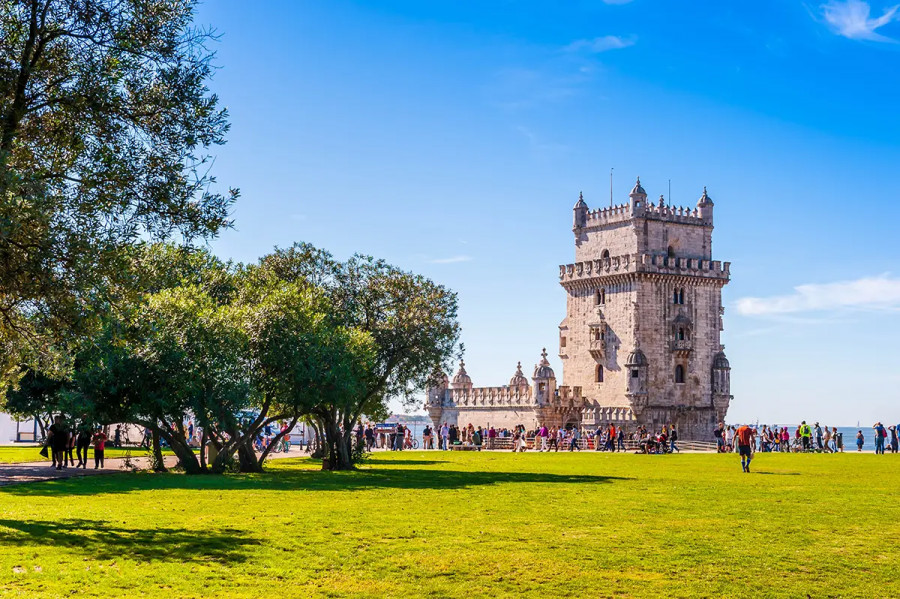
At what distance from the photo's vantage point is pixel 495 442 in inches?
2808

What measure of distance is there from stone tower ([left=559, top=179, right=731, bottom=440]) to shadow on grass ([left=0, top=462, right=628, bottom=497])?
137 ft

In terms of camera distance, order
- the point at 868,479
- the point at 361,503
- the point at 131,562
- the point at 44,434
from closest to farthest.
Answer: the point at 131,562 < the point at 361,503 < the point at 868,479 < the point at 44,434

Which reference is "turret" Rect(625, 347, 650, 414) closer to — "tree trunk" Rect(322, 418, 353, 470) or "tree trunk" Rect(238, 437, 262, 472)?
"tree trunk" Rect(322, 418, 353, 470)

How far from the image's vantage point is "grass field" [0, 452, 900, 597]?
1368 cm

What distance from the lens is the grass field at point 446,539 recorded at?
13680 millimetres

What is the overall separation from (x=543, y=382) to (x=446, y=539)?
200 feet

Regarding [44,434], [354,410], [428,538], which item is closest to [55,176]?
[428,538]

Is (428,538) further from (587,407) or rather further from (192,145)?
(587,407)

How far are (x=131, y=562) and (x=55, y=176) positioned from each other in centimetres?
726

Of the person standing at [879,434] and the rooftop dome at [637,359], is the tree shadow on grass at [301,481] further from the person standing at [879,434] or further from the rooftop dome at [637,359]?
the rooftop dome at [637,359]

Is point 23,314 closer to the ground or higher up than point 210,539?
higher up

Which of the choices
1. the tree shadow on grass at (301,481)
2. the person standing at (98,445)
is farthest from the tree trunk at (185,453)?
the person standing at (98,445)

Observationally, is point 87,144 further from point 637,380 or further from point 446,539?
point 637,380

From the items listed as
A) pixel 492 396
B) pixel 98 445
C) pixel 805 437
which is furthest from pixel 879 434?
pixel 98 445
